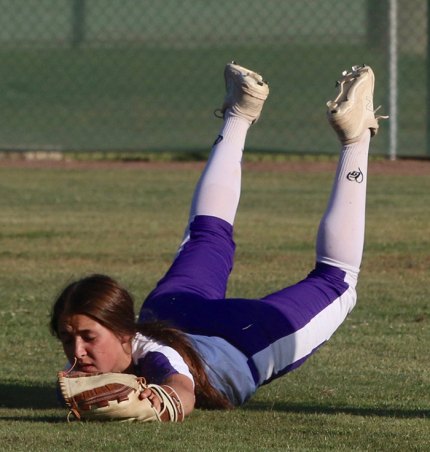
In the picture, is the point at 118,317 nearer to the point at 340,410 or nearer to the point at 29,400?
the point at 29,400

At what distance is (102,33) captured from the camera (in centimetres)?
1662

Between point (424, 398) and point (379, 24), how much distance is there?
11.2m

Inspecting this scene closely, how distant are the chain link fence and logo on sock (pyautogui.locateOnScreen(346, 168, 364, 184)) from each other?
1014 centimetres

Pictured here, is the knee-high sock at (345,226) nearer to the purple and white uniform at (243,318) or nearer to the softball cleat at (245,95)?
the purple and white uniform at (243,318)

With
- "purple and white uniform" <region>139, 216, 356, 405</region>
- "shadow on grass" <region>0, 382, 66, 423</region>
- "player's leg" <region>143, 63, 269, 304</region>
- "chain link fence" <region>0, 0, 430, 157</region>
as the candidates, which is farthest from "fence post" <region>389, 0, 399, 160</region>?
"shadow on grass" <region>0, 382, 66, 423</region>

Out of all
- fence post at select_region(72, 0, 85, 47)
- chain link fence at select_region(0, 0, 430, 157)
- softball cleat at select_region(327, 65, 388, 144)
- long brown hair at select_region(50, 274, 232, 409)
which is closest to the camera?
long brown hair at select_region(50, 274, 232, 409)

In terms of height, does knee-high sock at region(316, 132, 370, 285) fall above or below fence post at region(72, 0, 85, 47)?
below

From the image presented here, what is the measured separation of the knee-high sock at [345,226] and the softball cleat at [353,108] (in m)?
0.22

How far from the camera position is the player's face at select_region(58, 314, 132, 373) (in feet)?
14.7

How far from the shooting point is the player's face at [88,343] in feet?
14.7

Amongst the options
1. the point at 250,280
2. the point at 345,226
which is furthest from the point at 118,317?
the point at 250,280

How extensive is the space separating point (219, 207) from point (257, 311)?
2.69 feet

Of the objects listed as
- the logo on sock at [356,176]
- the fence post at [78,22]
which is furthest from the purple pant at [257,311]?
the fence post at [78,22]

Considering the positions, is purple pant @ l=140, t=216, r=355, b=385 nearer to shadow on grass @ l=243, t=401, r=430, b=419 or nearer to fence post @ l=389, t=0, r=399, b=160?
shadow on grass @ l=243, t=401, r=430, b=419
